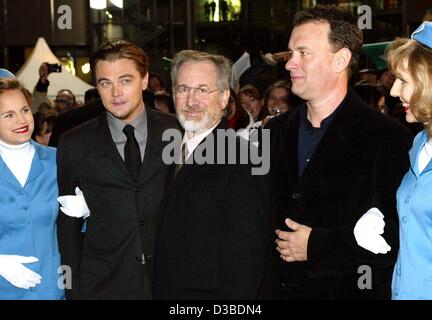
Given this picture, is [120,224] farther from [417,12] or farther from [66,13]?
[417,12]

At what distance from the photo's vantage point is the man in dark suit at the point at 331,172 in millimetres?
3350

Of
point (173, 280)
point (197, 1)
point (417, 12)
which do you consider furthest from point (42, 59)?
point (173, 280)

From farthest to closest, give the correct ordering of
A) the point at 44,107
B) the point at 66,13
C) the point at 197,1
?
the point at 197,1, the point at 44,107, the point at 66,13

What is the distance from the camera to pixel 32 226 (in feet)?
12.6

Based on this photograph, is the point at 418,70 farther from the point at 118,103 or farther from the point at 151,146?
the point at 118,103

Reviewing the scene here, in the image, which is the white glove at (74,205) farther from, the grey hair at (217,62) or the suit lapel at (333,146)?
the suit lapel at (333,146)

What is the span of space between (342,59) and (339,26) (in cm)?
17

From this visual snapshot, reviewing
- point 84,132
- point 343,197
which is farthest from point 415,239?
point 84,132

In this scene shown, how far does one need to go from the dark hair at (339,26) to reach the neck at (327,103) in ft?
0.51

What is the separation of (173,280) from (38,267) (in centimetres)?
91

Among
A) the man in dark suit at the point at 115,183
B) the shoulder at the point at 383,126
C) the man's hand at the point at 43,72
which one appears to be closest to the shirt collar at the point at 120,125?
the man in dark suit at the point at 115,183
